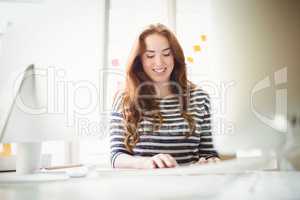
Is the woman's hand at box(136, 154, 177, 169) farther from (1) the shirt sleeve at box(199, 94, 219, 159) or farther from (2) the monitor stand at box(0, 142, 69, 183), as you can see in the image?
(2) the monitor stand at box(0, 142, 69, 183)

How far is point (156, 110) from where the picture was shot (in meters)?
1.23

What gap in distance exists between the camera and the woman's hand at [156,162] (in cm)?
121

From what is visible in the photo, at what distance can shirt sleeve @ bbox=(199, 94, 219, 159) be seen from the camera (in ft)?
4.14

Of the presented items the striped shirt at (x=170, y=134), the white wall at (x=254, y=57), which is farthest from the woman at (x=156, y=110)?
the white wall at (x=254, y=57)

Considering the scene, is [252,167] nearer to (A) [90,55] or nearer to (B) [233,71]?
(B) [233,71]

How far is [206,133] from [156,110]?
0.18m

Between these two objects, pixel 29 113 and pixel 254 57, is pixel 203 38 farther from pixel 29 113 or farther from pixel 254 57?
pixel 29 113

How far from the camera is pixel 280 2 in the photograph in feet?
4.45

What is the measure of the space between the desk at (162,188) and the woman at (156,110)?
6 centimetres

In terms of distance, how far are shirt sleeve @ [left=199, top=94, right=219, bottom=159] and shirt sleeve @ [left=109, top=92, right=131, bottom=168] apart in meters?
0.24

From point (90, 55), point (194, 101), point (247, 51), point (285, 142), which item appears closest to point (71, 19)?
point (90, 55)

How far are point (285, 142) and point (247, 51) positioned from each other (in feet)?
1.10

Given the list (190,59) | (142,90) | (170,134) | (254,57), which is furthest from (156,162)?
(254,57)

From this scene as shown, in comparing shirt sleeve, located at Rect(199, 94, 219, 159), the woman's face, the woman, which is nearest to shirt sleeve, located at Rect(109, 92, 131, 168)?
the woman
